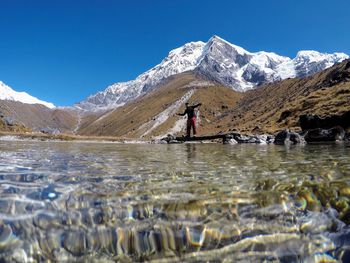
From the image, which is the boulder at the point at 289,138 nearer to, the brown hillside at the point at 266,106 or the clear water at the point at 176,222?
the brown hillside at the point at 266,106

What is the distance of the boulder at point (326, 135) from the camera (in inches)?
1325

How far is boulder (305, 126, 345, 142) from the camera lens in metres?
33.7

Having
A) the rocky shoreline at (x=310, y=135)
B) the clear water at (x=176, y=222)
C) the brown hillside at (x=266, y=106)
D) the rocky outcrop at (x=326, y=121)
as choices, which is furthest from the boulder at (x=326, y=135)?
the clear water at (x=176, y=222)

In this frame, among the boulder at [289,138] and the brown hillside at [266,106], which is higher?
the brown hillside at [266,106]

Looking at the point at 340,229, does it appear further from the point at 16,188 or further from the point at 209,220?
the point at 16,188

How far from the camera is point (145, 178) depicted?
26.3 feet

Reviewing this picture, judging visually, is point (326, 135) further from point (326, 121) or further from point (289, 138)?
point (326, 121)

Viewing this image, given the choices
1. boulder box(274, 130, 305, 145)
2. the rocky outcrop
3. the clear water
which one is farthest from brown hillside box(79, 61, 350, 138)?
the clear water

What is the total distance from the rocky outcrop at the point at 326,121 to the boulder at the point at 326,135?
4.09 metres

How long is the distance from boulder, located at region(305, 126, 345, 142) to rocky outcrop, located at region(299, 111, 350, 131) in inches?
161

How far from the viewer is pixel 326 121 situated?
40156mm

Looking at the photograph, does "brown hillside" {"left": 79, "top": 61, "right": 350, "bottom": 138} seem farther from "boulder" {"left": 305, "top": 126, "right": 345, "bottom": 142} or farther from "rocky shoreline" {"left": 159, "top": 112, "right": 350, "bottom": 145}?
"boulder" {"left": 305, "top": 126, "right": 345, "bottom": 142}

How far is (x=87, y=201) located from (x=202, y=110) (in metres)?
168

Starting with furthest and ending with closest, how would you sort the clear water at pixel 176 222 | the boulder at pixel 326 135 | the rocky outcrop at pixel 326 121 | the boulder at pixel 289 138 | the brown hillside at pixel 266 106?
the brown hillside at pixel 266 106 → the rocky outcrop at pixel 326 121 → the boulder at pixel 326 135 → the boulder at pixel 289 138 → the clear water at pixel 176 222
